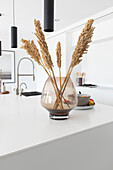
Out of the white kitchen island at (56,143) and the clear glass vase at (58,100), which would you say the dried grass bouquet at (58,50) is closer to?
the clear glass vase at (58,100)

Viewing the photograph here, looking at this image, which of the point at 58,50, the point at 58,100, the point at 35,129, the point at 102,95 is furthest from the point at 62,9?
the point at 35,129

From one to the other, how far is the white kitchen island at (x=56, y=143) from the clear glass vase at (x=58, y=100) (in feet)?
0.19

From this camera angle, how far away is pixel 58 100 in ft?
2.87

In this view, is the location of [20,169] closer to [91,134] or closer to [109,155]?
[91,134]

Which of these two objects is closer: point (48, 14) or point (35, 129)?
point (35, 129)

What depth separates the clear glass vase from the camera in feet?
2.87

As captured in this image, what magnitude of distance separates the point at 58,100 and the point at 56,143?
0.27 meters

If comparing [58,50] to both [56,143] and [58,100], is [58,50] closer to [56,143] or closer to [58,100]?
[58,100]

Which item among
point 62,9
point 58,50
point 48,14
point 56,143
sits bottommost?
point 56,143

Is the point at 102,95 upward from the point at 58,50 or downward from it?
downward

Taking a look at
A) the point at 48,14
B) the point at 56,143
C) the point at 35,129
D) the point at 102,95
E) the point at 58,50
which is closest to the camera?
the point at 56,143

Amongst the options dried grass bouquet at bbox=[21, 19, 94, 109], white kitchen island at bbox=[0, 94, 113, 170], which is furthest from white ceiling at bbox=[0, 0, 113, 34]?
white kitchen island at bbox=[0, 94, 113, 170]

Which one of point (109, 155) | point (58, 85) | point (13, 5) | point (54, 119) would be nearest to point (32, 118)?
point (54, 119)

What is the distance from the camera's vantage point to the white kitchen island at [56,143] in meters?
0.58
